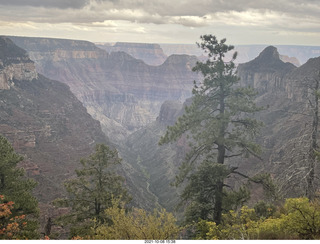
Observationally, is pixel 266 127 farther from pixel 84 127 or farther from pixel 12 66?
pixel 12 66

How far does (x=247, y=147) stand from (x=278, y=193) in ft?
11.9

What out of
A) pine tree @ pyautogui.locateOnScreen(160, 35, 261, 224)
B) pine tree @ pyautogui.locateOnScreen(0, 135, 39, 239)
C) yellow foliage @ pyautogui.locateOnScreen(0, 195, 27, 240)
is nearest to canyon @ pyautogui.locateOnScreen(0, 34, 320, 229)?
pine tree @ pyautogui.locateOnScreen(160, 35, 261, 224)

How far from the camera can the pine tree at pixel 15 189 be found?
61.4 ft

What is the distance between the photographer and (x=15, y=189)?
20.1 meters

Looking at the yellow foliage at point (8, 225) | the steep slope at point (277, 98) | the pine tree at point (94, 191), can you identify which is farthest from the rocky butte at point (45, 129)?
the steep slope at point (277, 98)

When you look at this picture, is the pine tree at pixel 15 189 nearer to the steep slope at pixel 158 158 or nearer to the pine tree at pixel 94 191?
the pine tree at pixel 94 191

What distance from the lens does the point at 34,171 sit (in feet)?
183

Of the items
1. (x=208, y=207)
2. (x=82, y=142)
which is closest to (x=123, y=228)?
(x=208, y=207)

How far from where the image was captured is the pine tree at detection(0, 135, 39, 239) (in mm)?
18703

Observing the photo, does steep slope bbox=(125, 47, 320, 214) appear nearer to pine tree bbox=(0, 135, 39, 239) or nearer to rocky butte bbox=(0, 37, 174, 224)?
rocky butte bbox=(0, 37, 174, 224)

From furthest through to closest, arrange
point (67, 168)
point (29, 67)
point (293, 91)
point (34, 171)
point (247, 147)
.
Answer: point (29, 67) → point (293, 91) → point (67, 168) → point (34, 171) → point (247, 147)

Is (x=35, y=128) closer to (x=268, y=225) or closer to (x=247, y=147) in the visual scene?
(x=247, y=147)

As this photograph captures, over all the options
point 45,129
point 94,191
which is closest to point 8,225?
point 94,191

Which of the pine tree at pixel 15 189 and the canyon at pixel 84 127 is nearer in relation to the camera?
the pine tree at pixel 15 189
